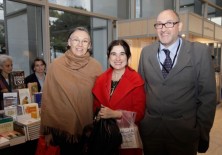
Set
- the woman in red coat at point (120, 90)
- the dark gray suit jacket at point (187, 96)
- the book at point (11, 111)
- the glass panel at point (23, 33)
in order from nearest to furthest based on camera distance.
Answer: the dark gray suit jacket at point (187, 96) < the woman in red coat at point (120, 90) < the book at point (11, 111) < the glass panel at point (23, 33)

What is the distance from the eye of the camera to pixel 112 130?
5.17 ft

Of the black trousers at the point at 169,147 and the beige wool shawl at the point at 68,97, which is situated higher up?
the beige wool shawl at the point at 68,97

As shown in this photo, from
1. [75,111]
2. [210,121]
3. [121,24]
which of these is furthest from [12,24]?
[210,121]

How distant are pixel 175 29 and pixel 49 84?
109 centimetres

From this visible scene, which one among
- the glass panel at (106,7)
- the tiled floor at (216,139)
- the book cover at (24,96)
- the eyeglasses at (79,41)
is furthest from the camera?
the glass panel at (106,7)

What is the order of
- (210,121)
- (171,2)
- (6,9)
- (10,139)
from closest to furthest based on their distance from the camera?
(210,121)
(10,139)
(6,9)
(171,2)

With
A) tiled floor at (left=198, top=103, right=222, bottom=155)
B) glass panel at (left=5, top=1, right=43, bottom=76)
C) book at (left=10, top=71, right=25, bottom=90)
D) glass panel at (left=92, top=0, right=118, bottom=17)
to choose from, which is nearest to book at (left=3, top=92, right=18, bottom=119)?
book at (left=10, top=71, right=25, bottom=90)

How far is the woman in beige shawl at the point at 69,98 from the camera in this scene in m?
1.77

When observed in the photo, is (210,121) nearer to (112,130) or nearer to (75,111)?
(112,130)

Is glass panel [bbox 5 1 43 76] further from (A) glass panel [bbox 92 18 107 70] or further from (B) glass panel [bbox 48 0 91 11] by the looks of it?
(A) glass panel [bbox 92 18 107 70]

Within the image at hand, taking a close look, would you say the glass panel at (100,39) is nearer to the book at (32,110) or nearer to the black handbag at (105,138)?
the book at (32,110)

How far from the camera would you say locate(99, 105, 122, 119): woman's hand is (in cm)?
159

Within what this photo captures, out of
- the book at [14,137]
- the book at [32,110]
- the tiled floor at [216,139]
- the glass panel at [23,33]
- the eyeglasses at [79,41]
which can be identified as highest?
the glass panel at [23,33]

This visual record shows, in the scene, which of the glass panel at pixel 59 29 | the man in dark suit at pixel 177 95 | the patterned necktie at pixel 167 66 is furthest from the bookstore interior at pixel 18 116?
the glass panel at pixel 59 29
